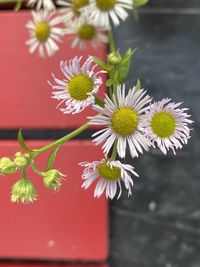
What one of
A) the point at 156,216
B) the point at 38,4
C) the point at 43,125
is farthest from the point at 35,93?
the point at 156,216

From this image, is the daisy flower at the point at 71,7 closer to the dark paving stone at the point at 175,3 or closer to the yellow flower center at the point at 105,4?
the yellow flower center at the point at 105,4

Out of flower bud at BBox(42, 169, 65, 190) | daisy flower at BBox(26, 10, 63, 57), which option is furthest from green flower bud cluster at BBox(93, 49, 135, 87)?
daisy flower at BBox(26, 10, 63, 57)

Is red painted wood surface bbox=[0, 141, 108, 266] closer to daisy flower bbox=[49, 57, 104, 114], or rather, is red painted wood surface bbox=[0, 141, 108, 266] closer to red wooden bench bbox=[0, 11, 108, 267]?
red wooden bench bbox=[0, 11, 108, 267]

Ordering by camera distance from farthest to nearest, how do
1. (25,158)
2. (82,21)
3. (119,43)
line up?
(119,43), (82,21), (25,158)

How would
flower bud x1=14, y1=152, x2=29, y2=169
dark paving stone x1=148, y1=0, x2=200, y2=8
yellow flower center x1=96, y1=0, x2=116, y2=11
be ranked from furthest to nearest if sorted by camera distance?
dark paving stone x1=148, y1=0, x2=200, y2=8
yellow flower center x1=96, y1=0, x2=116, y2=11
flower bud x1=14, y1=152, x2=29, y2=169

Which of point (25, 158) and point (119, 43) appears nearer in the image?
point (25, 158)

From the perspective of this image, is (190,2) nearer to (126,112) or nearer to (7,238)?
(126,112)
